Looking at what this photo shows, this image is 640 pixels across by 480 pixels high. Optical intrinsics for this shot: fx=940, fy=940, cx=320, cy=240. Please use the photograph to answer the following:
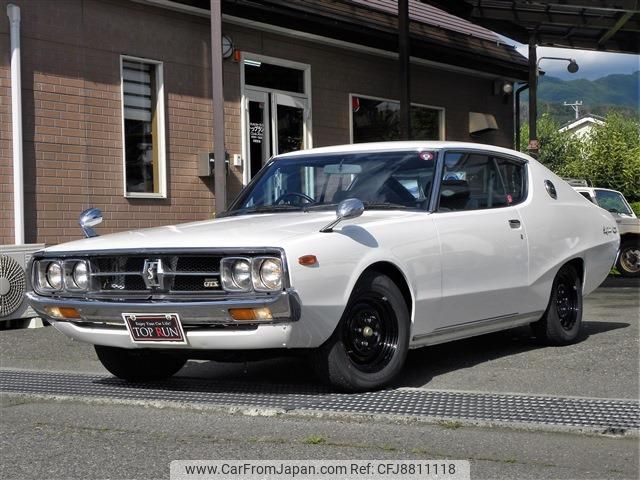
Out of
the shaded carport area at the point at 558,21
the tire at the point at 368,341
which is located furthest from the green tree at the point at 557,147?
the tire at the point at 368,341

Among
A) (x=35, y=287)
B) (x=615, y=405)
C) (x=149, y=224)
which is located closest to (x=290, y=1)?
(x=149, y=224)

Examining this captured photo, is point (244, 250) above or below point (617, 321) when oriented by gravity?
above

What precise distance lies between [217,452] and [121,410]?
1275mm

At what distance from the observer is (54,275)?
5.87 metres

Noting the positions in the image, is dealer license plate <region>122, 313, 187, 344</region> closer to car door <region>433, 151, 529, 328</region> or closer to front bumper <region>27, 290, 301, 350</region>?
front bumper <region>27, 290, 301, 350</region>

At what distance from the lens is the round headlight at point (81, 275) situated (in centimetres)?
571

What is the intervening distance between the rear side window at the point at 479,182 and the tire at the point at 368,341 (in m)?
0.92

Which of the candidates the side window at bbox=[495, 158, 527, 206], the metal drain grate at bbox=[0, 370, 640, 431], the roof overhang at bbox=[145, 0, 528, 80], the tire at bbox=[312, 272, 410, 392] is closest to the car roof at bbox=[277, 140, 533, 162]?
the side window at bbox=[495, 158, 527, 206]

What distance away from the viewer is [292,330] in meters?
5.12

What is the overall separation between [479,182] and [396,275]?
1356 millimetres

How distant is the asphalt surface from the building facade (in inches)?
198

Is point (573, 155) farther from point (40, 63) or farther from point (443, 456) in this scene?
point (443, 456)

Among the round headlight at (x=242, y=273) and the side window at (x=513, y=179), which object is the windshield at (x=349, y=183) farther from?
the round headlight at (x=242, y=273)

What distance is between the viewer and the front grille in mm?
5273
